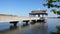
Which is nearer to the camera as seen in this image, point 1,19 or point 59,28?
point 59,28

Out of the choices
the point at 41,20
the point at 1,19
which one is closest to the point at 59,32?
the point at 1,19

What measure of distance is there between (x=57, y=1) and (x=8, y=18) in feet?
112

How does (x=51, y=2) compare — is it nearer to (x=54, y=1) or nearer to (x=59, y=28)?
(x=54, y=1)

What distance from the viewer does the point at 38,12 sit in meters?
106

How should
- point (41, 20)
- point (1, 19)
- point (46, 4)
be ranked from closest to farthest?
point (46, 4) < point (1, 19) < point (41, 20)

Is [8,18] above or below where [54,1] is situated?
below

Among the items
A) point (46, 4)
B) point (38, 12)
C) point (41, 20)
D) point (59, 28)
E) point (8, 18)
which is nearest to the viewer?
point (59, 28)

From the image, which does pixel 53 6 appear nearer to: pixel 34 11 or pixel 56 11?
pixel 56 11

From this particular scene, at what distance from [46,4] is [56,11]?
28.9 inches

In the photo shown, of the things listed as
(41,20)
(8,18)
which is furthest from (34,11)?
(8,18)

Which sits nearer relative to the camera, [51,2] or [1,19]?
[51,2]

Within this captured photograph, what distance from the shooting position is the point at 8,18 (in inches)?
1655

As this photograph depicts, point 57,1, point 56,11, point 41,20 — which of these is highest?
point 57,1

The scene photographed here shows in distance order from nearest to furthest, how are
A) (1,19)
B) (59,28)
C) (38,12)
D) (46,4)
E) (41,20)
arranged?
1. (59,28)
2. (46,4)
3. (1,19)
4. (41,20)
5. (38,12)
